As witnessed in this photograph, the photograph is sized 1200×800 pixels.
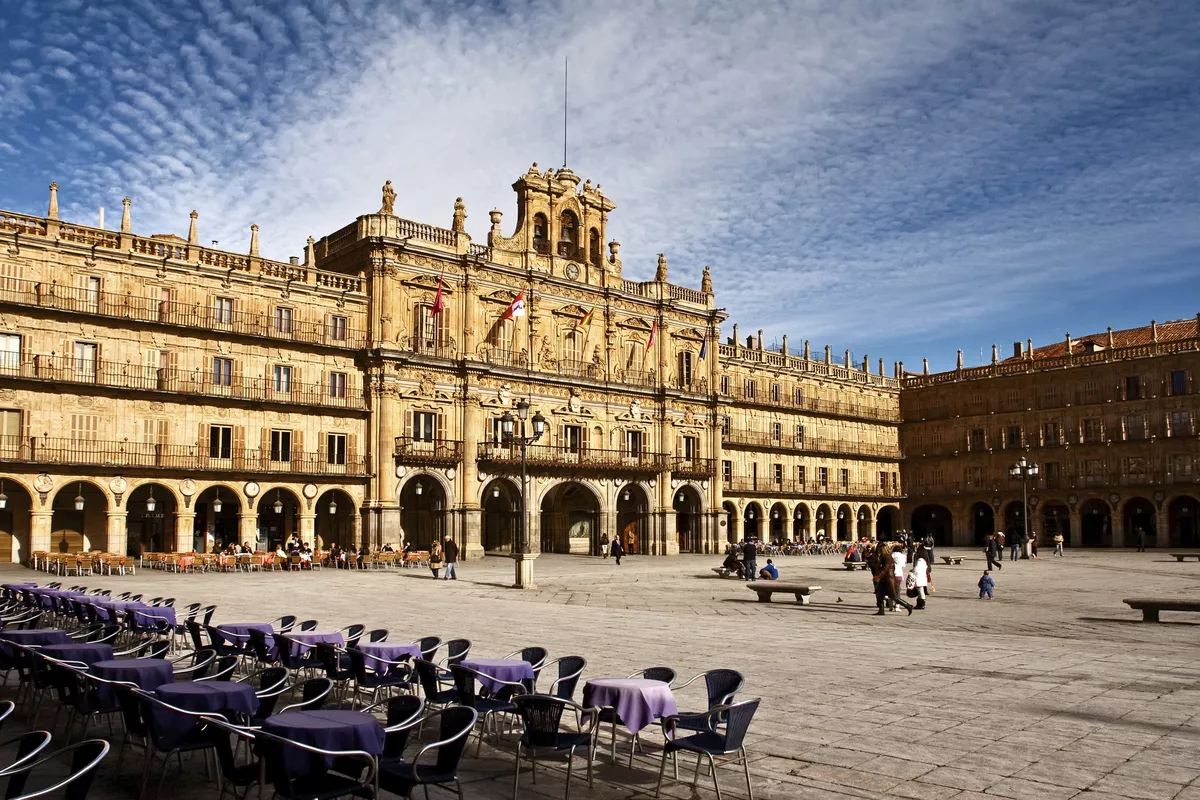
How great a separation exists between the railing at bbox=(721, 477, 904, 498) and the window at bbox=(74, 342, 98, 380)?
111 ft

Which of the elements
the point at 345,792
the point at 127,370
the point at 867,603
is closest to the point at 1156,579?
the point at 867,603

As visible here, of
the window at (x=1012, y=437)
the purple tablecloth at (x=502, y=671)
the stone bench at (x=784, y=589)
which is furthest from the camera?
the window at (x=1012, y=437)

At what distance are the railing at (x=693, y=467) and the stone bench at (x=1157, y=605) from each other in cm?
3486

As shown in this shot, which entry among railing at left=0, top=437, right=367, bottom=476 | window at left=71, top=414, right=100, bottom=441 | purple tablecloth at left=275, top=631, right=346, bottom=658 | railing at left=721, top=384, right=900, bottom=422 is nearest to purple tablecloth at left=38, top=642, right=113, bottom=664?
purple tablecloth at left=275, top=631, right=346, bottom=658

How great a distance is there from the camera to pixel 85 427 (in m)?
35.1

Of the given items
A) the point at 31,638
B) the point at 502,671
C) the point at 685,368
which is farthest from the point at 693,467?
the point at 502,671

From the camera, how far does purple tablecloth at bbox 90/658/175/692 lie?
8.37 m

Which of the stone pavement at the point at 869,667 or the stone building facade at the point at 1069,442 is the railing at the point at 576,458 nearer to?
the stone pavement at the point at 869,667

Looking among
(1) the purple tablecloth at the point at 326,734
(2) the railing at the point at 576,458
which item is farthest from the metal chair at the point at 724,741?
(2) the railing at the point at 576,458

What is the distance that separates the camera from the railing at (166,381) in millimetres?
34188

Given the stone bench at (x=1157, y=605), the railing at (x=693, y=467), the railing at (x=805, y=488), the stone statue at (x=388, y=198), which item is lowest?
the stone bench at (x=1157, y=605)

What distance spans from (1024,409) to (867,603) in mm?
46909

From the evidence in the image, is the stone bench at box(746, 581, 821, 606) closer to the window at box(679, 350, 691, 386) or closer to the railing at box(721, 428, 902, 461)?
the window at box(679, 350, 691, 386)

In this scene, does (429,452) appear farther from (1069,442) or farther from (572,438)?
(1069,442)
